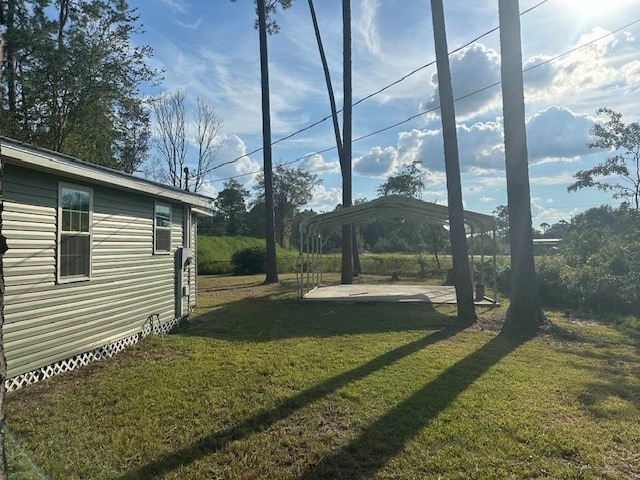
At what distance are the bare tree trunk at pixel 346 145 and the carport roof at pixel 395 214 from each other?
2.28 m

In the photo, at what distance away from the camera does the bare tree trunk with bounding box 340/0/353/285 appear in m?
16.9

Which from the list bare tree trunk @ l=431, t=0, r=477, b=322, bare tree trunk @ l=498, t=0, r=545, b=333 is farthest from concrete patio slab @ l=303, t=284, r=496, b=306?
bare tree trunk @ l=498, t=0, r=545, b=333

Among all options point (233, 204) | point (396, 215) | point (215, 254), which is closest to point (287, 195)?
point (233, 204)

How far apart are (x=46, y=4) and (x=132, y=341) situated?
15920mm

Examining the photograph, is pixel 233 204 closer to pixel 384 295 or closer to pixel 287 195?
pixel 287 195

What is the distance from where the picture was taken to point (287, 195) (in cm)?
4425

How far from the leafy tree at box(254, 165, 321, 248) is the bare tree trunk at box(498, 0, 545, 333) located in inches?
1391

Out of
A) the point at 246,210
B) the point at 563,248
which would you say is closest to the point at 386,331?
the point at 563,248

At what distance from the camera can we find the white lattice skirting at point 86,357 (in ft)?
15.1

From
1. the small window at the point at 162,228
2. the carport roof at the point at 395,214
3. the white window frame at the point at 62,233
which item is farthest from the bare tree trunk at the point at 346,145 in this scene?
the white window frame at the point at 62,233

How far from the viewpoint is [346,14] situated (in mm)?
16953

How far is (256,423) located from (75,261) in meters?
3.41

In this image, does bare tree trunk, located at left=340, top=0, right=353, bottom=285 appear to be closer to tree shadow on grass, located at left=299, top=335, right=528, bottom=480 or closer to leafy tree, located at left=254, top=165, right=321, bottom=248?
tree shadow on grass, located at left=299, top=335, right=528, bottom=480

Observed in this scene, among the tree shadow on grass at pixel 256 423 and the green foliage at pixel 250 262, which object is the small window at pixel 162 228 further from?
the green foliage at pixel 250 262
